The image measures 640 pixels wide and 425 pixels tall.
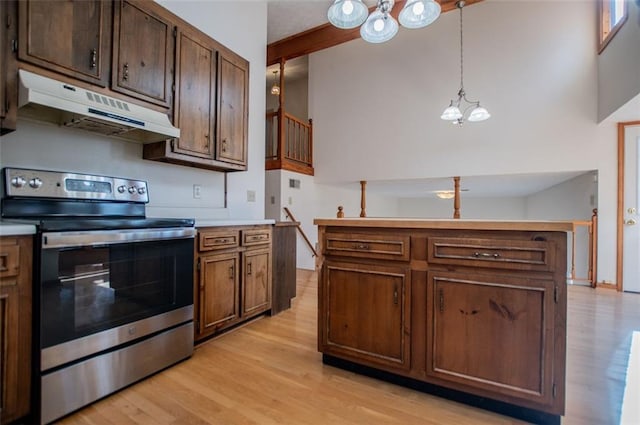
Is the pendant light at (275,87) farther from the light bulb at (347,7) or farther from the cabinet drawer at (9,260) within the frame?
the cabinet drawer at (9,260)

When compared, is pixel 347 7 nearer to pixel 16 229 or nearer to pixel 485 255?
pixel 485 255

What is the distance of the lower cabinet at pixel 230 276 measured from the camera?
2.22m

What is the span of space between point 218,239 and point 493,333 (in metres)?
1.84

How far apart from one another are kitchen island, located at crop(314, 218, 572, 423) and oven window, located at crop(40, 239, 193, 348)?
0.93 meters

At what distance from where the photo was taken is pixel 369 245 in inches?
69.7

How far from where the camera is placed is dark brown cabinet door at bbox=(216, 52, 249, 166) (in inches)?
105

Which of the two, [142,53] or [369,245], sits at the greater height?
[142,53]

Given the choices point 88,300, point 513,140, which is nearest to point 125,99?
point 88,300

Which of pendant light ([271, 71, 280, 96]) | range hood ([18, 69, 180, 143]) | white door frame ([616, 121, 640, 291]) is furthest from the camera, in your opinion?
pendant light ([271, 71, 280, 96])

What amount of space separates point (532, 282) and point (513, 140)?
3.93 metres

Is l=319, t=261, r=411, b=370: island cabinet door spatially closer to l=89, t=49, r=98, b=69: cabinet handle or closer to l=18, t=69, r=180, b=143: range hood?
l=18, t=69, r=180, b=143: range hood

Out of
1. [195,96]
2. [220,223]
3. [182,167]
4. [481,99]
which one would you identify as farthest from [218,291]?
[481,99]

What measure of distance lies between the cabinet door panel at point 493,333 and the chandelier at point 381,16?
1745mm

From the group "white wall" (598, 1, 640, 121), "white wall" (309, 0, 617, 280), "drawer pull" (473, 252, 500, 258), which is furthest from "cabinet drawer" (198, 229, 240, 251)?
"white wall" (598, 1, 640, 121)
